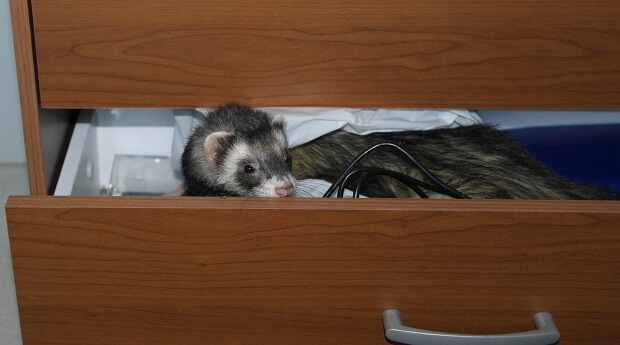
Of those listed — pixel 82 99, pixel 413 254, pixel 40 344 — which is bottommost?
pixel 40 344

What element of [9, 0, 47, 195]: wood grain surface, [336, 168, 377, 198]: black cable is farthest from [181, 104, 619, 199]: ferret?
[9, 0, 47, 195]: wood grain surface

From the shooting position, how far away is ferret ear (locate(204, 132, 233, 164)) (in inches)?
39.0

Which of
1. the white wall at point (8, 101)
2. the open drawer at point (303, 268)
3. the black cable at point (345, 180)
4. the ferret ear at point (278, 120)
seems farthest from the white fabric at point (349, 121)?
the white wall at point (8, 101)

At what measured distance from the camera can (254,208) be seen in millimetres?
715

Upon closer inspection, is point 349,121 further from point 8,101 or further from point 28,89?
point 8,101

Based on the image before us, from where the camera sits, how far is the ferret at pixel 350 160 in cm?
95

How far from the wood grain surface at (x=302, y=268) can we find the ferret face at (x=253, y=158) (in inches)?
8.8

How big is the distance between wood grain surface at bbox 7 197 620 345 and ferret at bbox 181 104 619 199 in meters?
0.19

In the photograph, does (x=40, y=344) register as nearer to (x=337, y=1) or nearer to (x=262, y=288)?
(x=262, y=288)

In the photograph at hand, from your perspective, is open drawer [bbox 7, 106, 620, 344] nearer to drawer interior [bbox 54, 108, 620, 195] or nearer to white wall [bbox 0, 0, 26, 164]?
drawer interior [bbox 54, 108, 620, 195]

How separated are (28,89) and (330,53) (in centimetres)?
33

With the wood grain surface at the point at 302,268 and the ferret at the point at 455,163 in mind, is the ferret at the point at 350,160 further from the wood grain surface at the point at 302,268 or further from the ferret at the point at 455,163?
the wood grain surface at the point at 302,268

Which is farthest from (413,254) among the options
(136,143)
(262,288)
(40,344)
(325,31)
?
(136,143)

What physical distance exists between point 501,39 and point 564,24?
0.22ft
